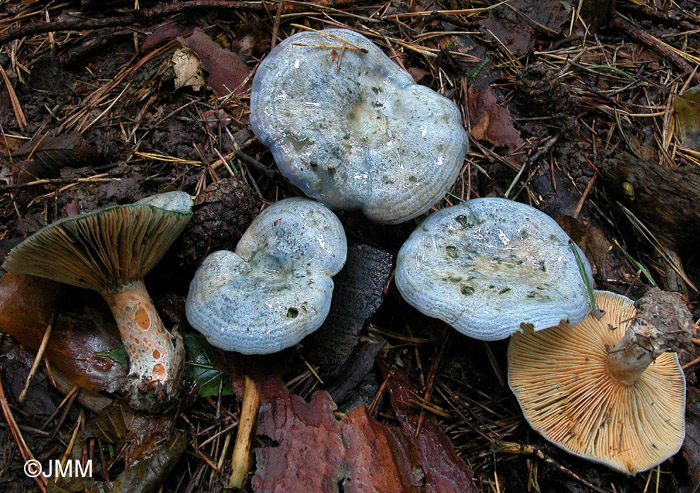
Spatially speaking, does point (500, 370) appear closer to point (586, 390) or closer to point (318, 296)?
point (586, 390)

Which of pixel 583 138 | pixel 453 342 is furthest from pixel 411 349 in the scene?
pixel 583 138

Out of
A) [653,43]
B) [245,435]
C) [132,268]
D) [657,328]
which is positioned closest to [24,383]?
[132,268]

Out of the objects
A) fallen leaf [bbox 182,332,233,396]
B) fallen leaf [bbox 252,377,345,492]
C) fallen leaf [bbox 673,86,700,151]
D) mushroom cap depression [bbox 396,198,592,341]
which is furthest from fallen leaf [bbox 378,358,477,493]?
fallen leaf [bbox 673,86,700,151]

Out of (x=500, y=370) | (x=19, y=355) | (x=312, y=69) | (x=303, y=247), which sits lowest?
(x=500, y=370)

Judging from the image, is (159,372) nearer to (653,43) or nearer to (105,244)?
(105,244)

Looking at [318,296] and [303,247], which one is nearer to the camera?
[318,296]

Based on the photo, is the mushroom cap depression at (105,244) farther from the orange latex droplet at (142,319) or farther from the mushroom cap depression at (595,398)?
the mushroom cap depression at (595,398)
